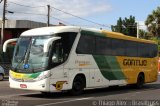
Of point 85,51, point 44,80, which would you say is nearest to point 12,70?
point 44,80

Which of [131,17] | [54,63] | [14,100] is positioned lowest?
[14,100]

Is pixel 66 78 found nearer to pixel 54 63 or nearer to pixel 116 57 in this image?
pixel 54 63

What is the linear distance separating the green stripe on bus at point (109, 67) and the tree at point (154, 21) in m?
43.7

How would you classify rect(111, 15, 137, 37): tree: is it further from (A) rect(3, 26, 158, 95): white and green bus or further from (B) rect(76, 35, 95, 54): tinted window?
(B) rect(76, 35, 95, 54): tinted window

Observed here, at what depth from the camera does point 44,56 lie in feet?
60.0

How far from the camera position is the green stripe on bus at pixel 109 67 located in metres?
21.9

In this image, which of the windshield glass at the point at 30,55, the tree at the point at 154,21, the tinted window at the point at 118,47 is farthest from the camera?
the tree at the point at 154,21

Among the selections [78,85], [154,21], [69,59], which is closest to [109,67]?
[78,85]

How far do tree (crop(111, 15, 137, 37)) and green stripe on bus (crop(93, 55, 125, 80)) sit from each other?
66.4 meters

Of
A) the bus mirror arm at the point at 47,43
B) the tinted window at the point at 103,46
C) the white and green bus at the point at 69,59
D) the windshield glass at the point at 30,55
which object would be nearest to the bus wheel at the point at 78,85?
the white and green bus at the point at 69,59

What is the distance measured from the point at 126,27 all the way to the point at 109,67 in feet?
226

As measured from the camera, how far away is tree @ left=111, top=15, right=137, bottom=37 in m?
90.1

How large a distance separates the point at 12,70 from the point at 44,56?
174 cm

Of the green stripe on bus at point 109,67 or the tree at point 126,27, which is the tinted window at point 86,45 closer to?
the green stripe on bus at point 109,67
